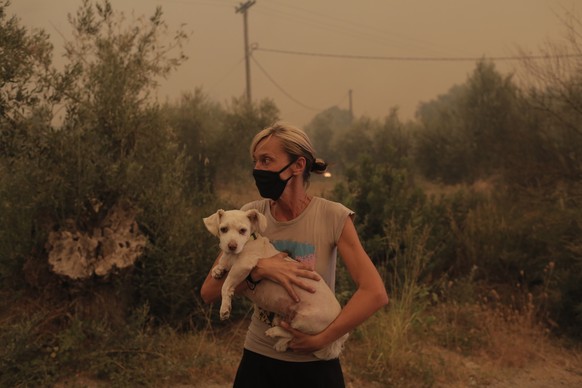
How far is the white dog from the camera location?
77.3 inches

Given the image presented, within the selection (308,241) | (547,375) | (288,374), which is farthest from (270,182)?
(547,375)

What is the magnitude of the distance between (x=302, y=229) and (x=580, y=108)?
29.8 feet

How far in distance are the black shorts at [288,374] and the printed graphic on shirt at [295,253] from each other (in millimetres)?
181

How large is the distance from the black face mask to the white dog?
0.43 ft

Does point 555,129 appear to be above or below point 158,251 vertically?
above

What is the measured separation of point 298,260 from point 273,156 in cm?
48

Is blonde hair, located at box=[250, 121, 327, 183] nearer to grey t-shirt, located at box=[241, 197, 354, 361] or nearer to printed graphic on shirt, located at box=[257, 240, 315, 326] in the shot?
grey t-shirt, located at box=[241, 197, 354, 361]

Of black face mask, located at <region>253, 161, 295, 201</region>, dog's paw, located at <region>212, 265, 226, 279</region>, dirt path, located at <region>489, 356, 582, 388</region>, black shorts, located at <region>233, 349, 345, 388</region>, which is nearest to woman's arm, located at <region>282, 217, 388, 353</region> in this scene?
black shorts, located at <region>233, 349, 345, 388</region>

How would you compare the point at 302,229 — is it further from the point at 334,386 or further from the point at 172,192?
the point at 172,192

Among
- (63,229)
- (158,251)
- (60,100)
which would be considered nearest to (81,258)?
(63,229)

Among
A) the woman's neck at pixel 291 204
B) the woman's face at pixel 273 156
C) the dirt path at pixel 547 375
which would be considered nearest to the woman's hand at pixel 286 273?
the woman's neck at pixel 291 204

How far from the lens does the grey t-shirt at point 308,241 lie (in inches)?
82.5

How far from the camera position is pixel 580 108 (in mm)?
9133

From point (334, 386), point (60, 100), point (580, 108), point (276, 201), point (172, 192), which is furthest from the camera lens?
point (580, 108)
